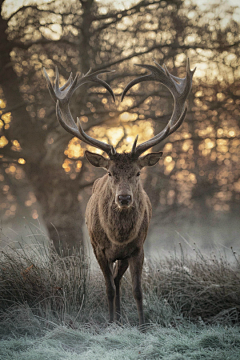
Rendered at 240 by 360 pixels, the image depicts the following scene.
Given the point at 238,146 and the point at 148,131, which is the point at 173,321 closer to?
the point at 148,131

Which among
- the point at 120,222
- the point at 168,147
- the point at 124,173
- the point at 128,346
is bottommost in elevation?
the point at 128,346

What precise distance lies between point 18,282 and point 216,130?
572cm

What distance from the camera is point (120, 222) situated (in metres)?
3.56

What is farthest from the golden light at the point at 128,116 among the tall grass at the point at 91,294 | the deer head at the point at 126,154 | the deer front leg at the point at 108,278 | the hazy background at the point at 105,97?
the deer front leg at the point at 108,278

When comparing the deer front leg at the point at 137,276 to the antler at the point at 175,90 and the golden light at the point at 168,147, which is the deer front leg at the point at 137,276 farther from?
the golden light at the point at 168,147

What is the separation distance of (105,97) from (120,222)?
4.74 metres

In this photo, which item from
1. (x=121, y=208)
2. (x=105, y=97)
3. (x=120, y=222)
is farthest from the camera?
(x=105, y=97)

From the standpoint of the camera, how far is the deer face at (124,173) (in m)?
3.28

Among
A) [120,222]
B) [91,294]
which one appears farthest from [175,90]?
[91,294]

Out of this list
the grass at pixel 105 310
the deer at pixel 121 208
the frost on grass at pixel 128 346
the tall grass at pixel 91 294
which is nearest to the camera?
the frost on grass at pixel 128 346

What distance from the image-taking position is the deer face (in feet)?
10.7

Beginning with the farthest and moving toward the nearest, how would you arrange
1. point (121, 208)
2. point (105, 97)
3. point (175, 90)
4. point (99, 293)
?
point (105, 97) < point (99, 293) < point (175, 90) < point (121, 208)

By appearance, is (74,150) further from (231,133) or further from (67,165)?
(231,133)

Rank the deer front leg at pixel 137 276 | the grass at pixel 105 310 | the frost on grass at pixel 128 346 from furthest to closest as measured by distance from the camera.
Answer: the deer front leg at pixel 137 276 < the grass at pixel 105 310 < the frost on grass at pixel 128 346
